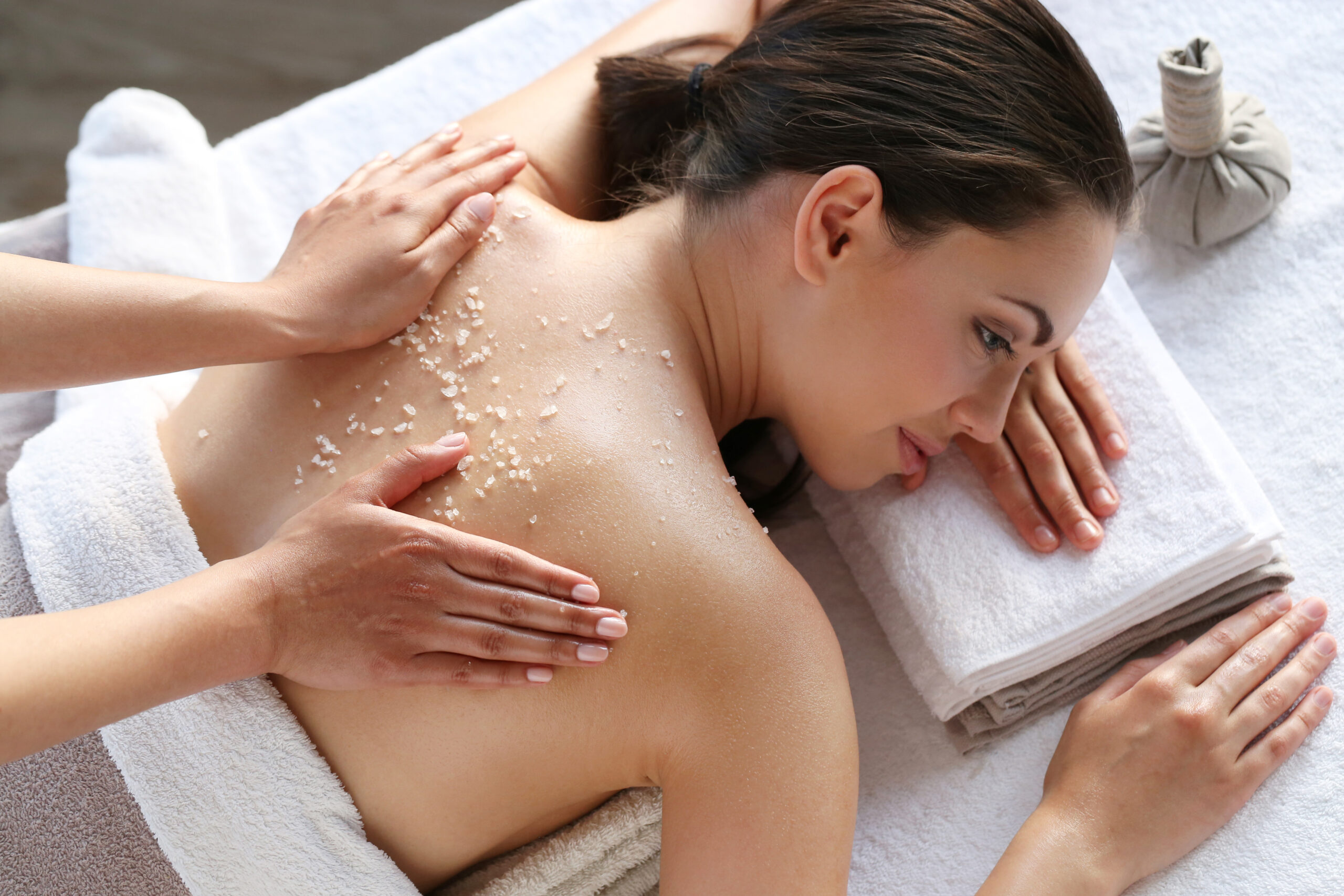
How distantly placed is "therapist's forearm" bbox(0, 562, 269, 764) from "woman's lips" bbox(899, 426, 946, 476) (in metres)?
0.73

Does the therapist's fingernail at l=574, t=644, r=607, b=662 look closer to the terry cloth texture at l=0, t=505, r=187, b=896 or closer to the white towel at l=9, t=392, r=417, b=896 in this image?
the white towel at l=9, t=392, r=417, b=896

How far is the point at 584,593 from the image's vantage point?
985 mm

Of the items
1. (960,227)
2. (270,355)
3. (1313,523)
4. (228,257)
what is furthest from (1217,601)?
(228,257)

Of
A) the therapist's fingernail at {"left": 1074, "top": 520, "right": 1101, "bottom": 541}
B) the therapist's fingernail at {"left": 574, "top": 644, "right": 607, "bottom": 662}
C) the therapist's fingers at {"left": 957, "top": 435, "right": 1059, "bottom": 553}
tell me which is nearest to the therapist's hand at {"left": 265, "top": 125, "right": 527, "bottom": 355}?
the therapist's fingernail at {"left": 574, "top": 644, "right": 607, "bottom": 662}

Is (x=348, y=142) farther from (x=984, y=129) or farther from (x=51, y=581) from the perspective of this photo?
(x=984, y=129)

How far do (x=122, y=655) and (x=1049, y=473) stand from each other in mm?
1026

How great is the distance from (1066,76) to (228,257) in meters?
1.20

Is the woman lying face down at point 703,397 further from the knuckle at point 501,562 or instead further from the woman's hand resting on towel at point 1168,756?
the woman's hand resting on towel at point 1168,756

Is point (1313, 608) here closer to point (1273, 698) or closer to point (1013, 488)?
point (1273, 698)

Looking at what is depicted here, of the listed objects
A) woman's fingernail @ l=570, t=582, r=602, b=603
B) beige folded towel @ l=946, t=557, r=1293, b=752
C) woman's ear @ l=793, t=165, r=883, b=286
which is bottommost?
beige folded towel @ l=946, t=557, r=1293, b=752

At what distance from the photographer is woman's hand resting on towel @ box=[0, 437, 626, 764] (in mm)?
953

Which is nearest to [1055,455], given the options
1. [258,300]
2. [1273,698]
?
[1273,698]

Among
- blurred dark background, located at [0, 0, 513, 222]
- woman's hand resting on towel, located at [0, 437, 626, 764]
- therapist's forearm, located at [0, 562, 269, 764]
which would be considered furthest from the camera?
blurred dark background, located at [0, 0, 513, 222]

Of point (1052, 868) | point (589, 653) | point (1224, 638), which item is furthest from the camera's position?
point (1224, 638)
